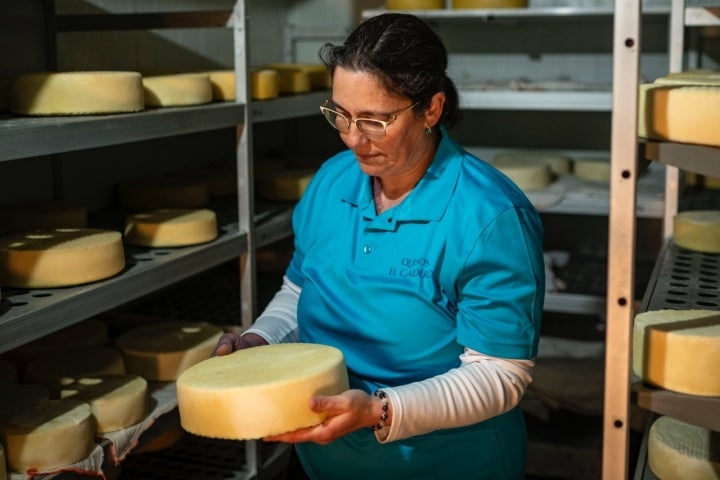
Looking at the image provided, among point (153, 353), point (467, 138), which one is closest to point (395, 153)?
point (153, 353)

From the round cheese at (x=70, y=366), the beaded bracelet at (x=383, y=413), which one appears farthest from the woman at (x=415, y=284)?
the round cheese at (x=70, y=366)

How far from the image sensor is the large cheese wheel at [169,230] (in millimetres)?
2270

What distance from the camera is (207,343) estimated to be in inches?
91.5

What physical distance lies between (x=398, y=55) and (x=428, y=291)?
1.31ft

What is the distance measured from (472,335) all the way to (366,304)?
0.21 m

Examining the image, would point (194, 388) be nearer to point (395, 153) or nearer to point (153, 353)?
point (395, 153)

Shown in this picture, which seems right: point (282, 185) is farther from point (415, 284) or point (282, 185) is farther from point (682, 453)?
point (682, 453)

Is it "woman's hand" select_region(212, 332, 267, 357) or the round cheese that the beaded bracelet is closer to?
"woman's hand" select_region(212, 332, 267, 357)

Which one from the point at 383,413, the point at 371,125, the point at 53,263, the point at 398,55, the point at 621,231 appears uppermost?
the point at 398,55

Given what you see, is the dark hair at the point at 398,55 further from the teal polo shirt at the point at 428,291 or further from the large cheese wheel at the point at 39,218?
the large cheese wheel at the point at 39,218

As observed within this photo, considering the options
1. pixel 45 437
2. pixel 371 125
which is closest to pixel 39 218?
pixel 45 437

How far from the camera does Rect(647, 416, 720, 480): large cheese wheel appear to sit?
1578 millimetres

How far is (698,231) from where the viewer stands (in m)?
2.14

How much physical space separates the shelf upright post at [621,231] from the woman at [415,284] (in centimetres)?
23
